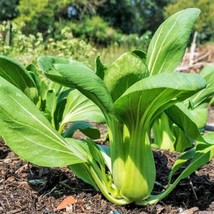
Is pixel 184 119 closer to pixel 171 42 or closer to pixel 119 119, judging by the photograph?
pixel 119 119

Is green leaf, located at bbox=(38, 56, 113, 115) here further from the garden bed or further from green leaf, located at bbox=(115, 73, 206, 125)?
the garden bed

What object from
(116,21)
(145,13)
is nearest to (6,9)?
(116,21)

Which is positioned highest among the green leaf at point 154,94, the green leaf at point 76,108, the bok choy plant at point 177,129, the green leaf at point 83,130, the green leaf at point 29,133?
the green leaf at point 154,94

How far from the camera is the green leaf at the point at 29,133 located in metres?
1.62

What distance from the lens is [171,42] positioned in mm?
1817

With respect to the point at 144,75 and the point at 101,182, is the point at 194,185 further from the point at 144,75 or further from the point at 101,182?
the point at 144,75

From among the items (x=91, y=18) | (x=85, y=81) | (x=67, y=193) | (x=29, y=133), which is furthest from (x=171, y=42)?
(x=91, y=18)

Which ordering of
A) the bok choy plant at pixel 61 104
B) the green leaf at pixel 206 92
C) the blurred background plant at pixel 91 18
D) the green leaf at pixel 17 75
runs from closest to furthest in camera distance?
the green leaf at pixel 17 75, the bok choy plant at pixel 61 104, the green leaf at pixel 206 92, the blurred background plant at pixel 91 18

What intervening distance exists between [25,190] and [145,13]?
34048mm

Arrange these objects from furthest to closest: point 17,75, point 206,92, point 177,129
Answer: point 177,129, point 206,92, point 17,75

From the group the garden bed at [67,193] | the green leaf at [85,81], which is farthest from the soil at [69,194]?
the green leaf at [85,81]

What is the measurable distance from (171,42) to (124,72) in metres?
0.37

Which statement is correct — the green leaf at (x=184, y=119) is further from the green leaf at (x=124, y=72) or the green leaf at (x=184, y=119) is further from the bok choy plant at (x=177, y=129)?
the bok choy plant at (x=177, y=129)

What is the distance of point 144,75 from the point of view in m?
1.55
